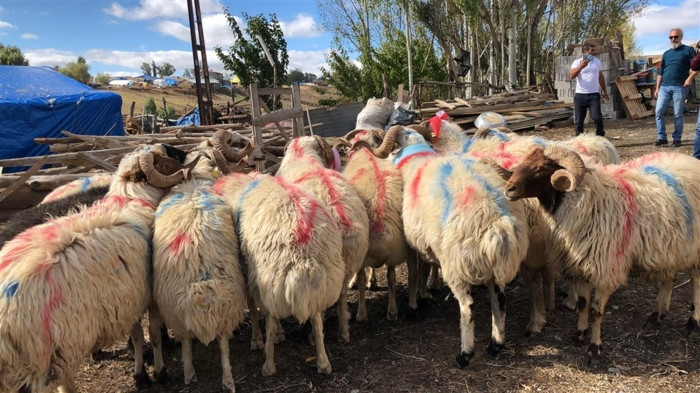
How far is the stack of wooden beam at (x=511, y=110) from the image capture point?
17250 millimetres

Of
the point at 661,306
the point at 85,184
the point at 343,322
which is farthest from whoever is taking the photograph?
the point at 85,184

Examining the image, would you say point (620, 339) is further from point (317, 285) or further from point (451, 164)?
point (317, 285)

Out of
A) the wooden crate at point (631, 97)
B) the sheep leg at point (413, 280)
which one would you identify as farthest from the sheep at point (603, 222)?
the wooden crate at point (631, 97)

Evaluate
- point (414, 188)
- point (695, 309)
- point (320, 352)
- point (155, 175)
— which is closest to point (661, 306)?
point (695, 309)

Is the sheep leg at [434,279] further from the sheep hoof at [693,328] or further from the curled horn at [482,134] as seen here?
the sheep hoof at [693,328]

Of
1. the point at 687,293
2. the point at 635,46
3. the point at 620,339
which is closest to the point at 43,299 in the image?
the point at 620,339

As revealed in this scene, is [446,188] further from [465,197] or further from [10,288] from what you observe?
[10,288]

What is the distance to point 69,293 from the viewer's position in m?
3.30

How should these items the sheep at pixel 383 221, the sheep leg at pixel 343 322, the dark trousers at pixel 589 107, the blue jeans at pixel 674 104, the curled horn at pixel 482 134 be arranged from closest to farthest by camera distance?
the sheep leg at pixel 343 322
the sheep at pixel 383 221
the curled horn at pixel 482 134
the blue jeans at pixel 674 104
the dark trousers at pixel 589 107

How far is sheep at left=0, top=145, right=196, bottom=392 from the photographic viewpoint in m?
3.11

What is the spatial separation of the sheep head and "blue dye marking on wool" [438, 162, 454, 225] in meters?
0.46

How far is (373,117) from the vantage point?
11.4 metres

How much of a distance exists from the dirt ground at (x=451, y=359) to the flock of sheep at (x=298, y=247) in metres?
0.18

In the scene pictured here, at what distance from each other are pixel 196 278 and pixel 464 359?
2.25 metres
